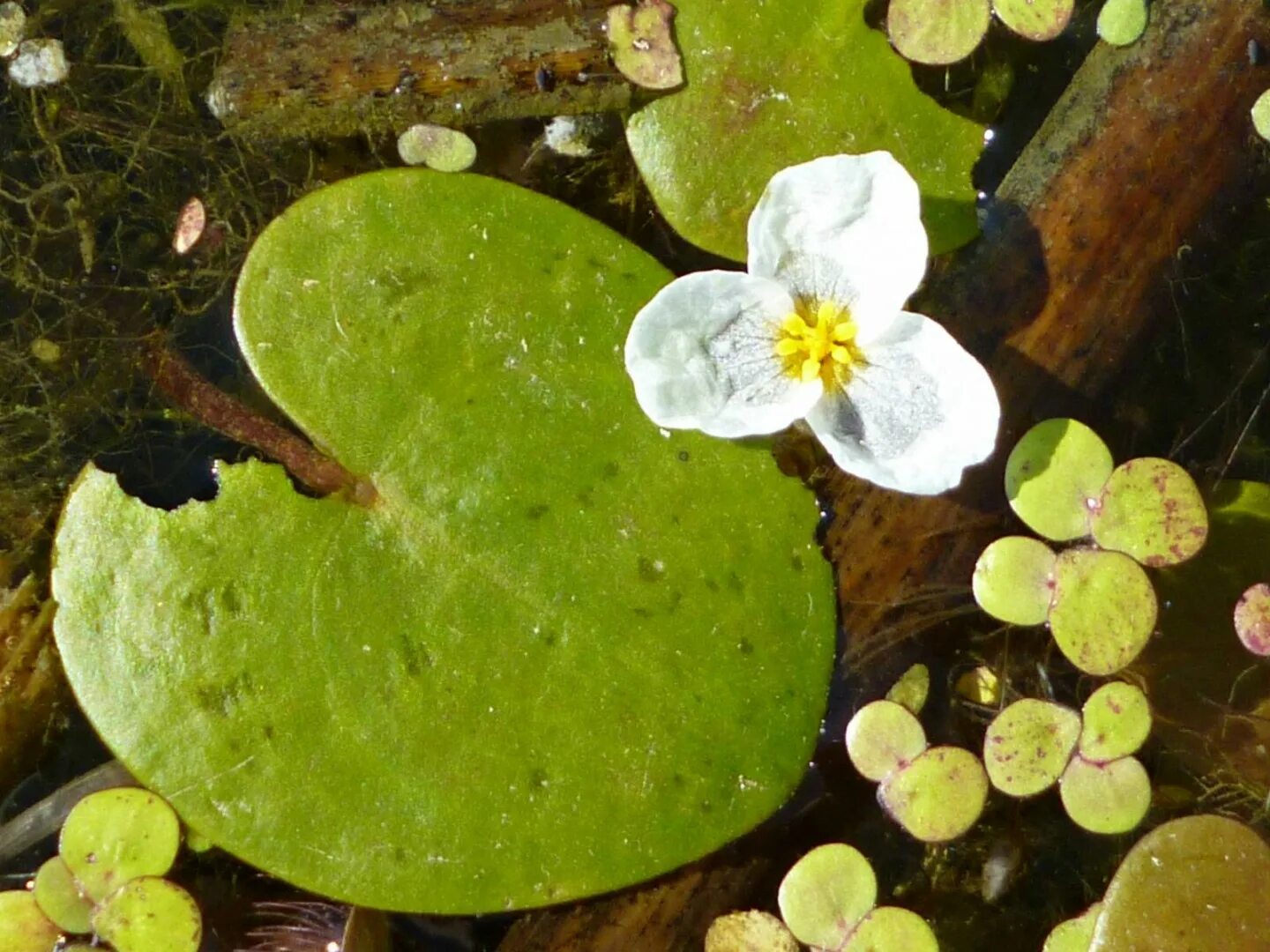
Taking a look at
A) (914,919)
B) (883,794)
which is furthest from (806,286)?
(914,919)

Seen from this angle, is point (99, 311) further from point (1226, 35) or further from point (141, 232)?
point (1226, 35)

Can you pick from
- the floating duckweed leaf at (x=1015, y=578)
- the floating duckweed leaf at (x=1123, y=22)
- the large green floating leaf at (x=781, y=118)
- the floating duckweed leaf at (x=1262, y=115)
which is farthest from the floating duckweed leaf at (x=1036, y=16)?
the floating duckweed leaf at (x=1015, y=578)

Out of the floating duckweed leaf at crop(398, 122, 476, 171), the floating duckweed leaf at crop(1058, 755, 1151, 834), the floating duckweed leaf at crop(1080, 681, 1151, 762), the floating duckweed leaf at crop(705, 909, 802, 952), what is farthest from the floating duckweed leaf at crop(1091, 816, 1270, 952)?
the floating duckweed leaf at crop(398, 122, 476, 171)

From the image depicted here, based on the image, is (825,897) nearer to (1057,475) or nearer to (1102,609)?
(1102,609)

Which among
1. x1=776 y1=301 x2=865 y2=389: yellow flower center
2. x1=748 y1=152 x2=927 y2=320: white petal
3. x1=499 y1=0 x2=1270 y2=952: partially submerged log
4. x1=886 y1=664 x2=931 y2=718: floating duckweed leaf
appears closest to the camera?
x1=748 y1=152 x2=927 y2=320: white petal

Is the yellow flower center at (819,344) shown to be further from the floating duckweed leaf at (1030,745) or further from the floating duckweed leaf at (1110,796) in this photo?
the floating duckweed leaf at (1110,796)

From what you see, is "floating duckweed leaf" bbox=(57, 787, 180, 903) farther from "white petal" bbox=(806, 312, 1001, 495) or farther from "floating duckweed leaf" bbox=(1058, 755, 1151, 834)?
"floating duckweed leaf" bbox=(1058, 755, 1151, 834)
